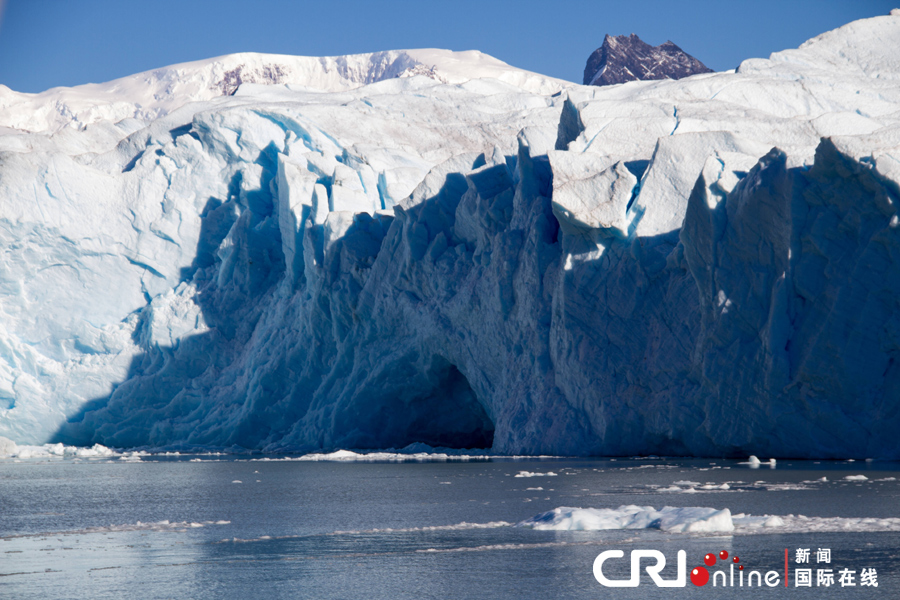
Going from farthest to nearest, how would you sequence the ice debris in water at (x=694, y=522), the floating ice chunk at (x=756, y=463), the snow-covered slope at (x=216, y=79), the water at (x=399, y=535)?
the snow-covered slope at (x=216, y=79) → the floating ice chunk at (x=756, y=463) → the ice debris in water at (x=694, y=522) → the water at (x=399, y=535)

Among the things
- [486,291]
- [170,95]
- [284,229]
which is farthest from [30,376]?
[170,95]

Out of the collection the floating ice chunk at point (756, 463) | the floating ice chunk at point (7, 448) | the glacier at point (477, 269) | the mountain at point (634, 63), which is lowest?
the floating ice chunk at point (7, 448)

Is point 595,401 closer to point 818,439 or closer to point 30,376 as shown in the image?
point 818,439

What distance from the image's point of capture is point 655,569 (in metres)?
5.62

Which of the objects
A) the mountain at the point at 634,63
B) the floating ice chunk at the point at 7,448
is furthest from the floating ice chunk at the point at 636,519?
the mountain at the point at 634,63

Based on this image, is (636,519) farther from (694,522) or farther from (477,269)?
(477,269)

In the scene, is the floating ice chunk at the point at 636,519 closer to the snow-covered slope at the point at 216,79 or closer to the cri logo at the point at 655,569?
the cri logo at the point at 655,569

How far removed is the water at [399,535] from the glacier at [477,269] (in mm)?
2238

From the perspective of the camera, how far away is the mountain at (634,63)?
182 ft

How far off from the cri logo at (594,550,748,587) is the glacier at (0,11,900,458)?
8.84m

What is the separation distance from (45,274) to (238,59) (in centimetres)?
5105

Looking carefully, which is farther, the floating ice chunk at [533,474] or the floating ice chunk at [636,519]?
the floating ice chunk at [533,474]

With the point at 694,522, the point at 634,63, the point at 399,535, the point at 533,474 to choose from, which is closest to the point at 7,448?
the point at 533,474

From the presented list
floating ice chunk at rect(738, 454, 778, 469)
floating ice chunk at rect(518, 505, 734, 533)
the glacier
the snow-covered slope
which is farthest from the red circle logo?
the snow-covered slope
